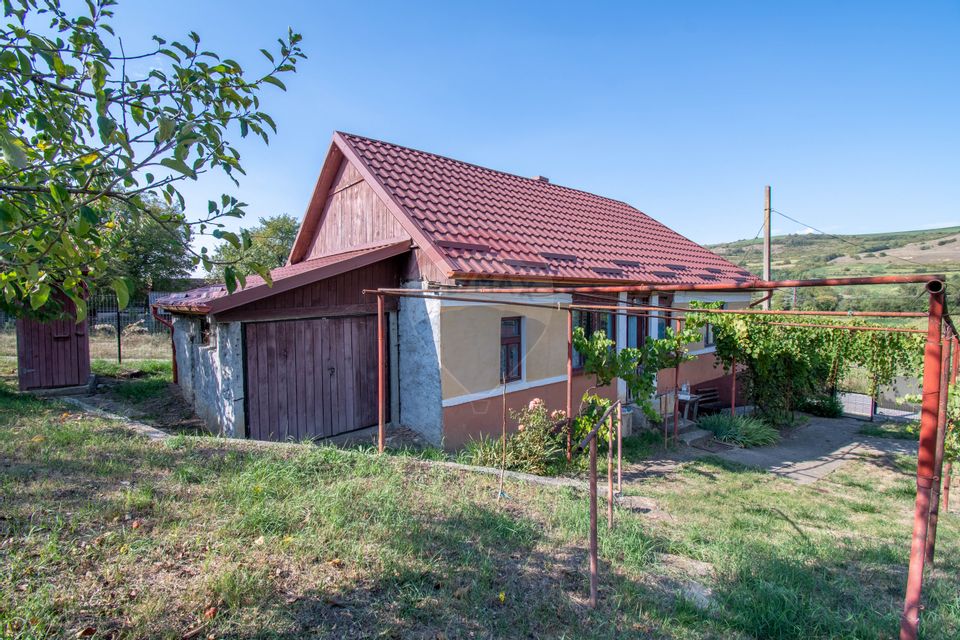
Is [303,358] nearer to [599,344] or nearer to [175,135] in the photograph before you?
A: [599,344]

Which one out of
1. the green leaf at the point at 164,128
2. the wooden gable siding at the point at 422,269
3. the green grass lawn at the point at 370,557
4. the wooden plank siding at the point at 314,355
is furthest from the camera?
the wooden gable siding at the point at 422,269

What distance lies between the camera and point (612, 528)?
4297mm

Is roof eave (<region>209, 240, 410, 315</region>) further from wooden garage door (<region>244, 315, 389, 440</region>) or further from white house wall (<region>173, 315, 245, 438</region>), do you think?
wooden garage door (<region>244, 315, 389, 440</region>)

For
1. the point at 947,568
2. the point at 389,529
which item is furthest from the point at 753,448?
the point at 389,529

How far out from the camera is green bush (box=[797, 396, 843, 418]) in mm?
12547

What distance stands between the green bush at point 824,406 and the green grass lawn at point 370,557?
26.5 ft

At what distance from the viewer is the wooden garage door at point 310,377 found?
6723 mm

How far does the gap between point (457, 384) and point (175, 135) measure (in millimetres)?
5581

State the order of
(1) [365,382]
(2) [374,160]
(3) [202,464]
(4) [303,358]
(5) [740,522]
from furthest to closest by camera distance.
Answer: (2) [374,160] → (1) [365,382] → (4) [303,358] → (5) [740,522] → (3) [202,464]

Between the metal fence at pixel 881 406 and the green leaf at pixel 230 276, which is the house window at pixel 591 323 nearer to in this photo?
the metal fence at pixel 881 406

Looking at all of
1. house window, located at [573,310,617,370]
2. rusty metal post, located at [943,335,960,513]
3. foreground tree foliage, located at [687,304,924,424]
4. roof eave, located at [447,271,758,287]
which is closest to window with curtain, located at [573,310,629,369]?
house window, located at [573,310,617,370]

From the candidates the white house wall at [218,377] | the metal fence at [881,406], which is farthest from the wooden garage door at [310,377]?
the metal fence at [881,406]

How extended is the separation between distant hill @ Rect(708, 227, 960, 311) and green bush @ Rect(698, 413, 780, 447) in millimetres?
21305

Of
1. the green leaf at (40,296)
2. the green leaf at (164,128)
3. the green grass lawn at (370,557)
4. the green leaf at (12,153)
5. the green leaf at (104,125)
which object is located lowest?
the green grass lawn at (370,557)
